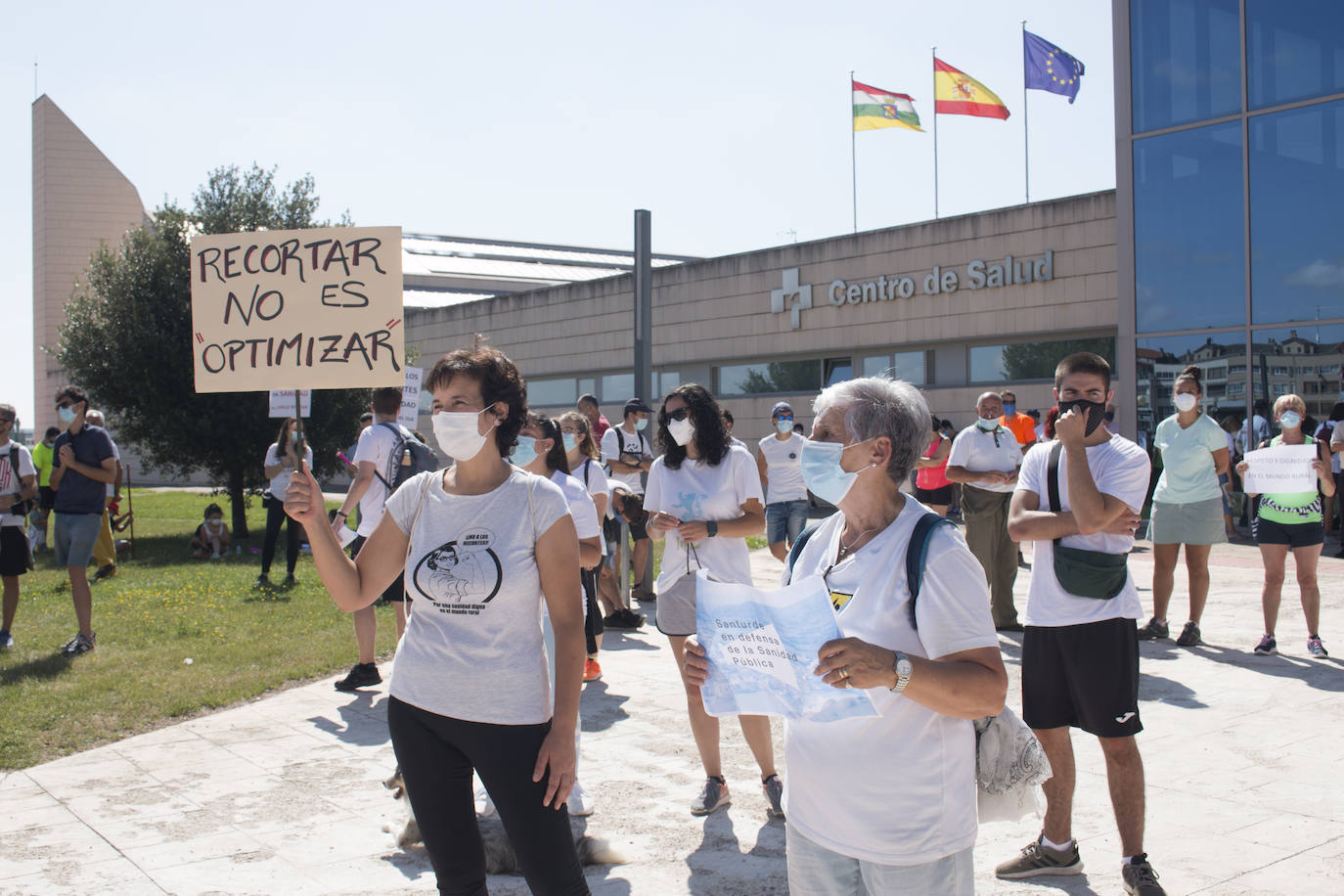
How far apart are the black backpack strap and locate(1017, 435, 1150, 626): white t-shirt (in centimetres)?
203

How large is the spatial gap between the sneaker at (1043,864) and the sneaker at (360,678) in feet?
15.6

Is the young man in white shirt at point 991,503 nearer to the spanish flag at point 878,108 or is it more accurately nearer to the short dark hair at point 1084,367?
the short dark hair at point 1084,367

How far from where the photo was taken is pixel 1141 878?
376 cm

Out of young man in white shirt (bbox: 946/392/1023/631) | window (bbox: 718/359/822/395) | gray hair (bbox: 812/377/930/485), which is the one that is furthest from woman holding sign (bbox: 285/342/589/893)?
window (bbox: 718/359/822/395)

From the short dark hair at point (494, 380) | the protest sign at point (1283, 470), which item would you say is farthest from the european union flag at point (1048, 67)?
the short dark hair at point (494, 380)

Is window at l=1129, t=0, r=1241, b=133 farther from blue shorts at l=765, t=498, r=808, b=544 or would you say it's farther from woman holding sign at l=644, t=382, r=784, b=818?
woman holding sign at l=644, t=382, r=784, b=818

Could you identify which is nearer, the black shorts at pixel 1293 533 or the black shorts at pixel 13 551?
the black shorts at pixel 1293 533

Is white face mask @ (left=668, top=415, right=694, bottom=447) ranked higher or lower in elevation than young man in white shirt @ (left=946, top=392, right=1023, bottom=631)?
higher

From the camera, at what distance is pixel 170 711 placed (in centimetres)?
682

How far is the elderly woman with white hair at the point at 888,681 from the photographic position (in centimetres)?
233

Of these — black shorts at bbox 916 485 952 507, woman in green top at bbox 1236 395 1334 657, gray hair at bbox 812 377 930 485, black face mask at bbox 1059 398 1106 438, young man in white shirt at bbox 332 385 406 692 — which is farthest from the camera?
black shorts at bbox 916 485 952 507

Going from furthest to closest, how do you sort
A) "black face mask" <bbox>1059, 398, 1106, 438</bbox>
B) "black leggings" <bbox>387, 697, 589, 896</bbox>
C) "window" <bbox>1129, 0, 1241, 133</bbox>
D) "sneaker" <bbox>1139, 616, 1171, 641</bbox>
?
"window" <bbox>1129, 0, 1241, 133</bbox> → "sneaker" <bbox>1139, 616, 1171, 641</bbox> → "black face mask" <bbox>1059, 398, 1106, 438</bbox> → "black leggings" <bbox>387, 697, 589, 896</bbox>

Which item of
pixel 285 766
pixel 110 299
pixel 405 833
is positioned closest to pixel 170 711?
pixel 285 766

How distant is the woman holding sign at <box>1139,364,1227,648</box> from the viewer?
8.31m
